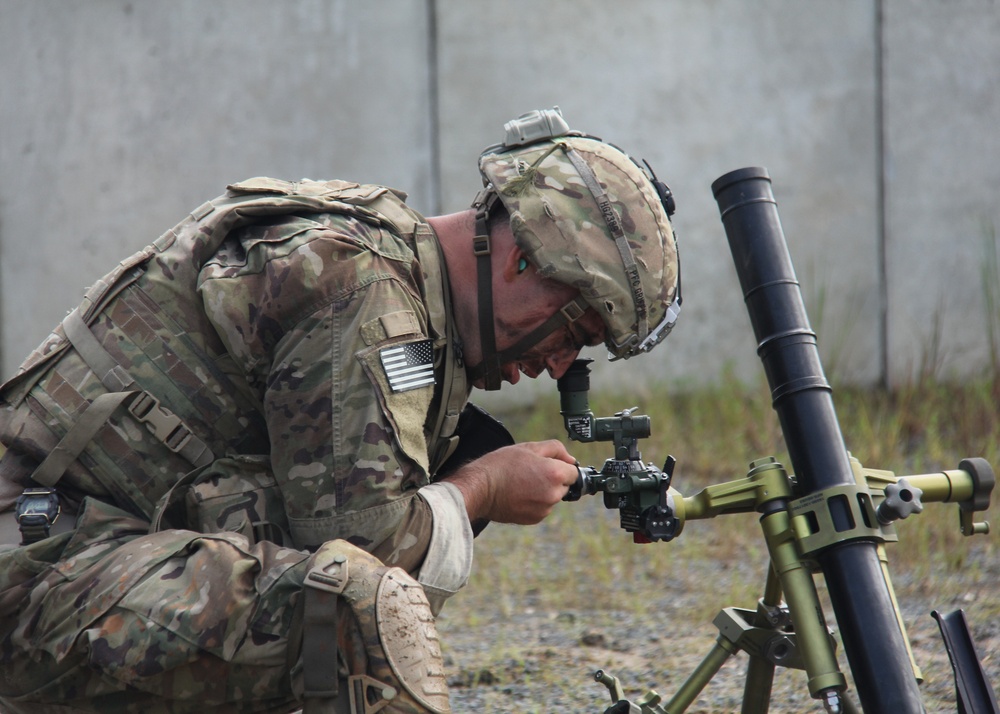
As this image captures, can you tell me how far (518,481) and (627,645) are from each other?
1.66 meters

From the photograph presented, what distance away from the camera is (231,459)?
251 centimetres

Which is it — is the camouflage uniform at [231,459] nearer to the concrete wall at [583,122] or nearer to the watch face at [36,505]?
the watch face at [36,505]

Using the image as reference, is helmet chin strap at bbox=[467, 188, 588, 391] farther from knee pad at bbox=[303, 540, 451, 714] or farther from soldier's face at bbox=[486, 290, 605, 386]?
knee pad at bbox=[303, 540, 451, 714]

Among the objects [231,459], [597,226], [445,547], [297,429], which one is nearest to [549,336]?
[597,226]

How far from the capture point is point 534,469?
8.64 ft

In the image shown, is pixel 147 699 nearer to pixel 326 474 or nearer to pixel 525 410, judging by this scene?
A: pixel 326 474

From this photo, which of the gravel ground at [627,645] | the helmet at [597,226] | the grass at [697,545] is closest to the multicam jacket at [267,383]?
the helmet at [597,226]

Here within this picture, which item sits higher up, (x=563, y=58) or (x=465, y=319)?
(x=563, y=58)

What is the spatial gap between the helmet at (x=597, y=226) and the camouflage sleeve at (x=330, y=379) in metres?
0.37

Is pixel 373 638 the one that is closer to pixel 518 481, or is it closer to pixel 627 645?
pixel 518 481

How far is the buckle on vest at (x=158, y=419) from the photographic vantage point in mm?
2518

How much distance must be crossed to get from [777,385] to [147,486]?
1451 millimetres

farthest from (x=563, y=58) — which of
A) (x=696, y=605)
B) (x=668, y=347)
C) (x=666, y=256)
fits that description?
(x=666, y=256)

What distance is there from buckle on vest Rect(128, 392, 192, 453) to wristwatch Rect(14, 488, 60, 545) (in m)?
0.25
